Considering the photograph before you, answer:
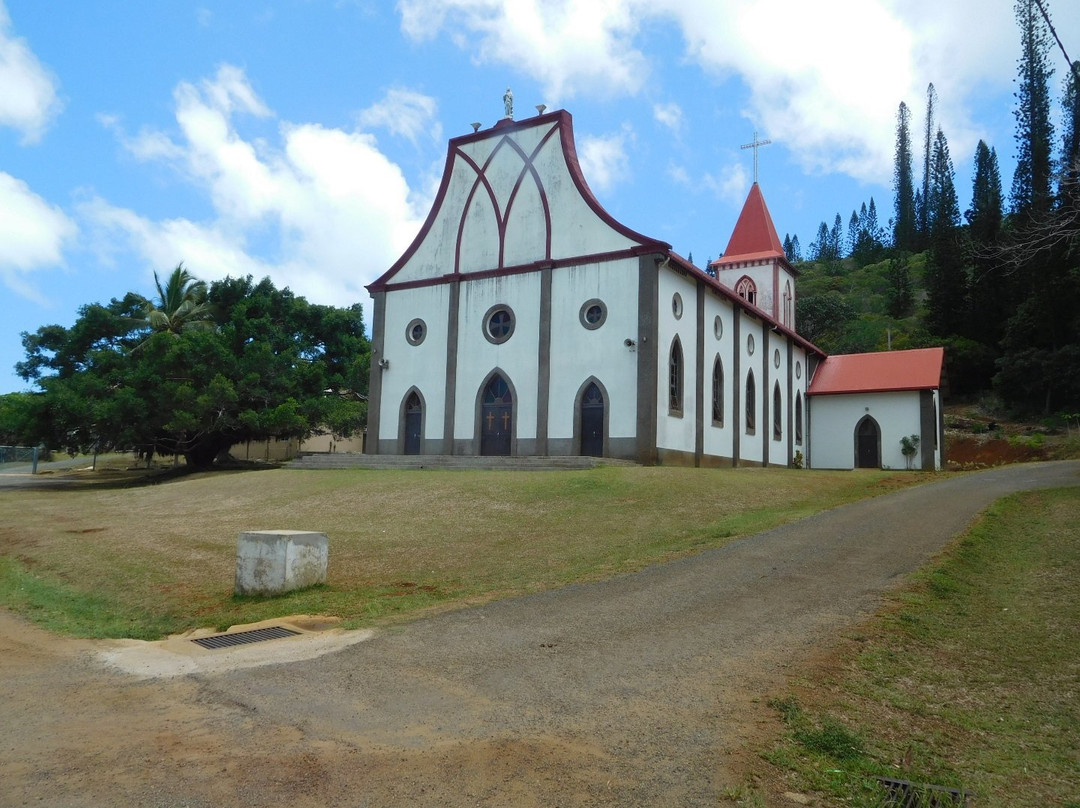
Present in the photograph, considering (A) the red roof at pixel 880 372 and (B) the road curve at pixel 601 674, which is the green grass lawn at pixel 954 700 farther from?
(A) the red roof at pixel 880 372

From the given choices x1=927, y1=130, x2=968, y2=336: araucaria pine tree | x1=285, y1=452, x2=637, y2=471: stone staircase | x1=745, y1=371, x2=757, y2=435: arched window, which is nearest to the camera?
x1=285, y1=452, x2=637, y2=471: stone staircase

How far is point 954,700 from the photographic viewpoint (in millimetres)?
5520

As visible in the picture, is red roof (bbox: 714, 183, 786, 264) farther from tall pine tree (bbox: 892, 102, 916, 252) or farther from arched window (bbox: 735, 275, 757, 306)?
tall pine tree (bbox: 892, 102, 916, 252)

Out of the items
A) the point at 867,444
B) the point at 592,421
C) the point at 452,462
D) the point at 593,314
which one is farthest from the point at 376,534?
the point at 867,444

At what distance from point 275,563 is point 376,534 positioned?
3766mm

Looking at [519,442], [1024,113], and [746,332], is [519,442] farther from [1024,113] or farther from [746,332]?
[1024,113]

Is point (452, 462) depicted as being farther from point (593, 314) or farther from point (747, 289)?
point (747, 289)

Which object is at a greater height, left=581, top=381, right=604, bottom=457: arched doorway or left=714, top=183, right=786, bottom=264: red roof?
left=714, top=183, right=786, bottom=264: red roof

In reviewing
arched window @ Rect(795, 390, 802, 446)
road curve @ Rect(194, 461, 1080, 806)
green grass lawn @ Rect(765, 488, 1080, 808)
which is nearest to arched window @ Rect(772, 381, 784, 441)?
arched window @ Rect(795, 390, 802, 446)

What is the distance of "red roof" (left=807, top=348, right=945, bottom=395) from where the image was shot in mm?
34562

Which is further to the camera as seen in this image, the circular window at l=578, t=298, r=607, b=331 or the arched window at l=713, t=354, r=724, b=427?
the arched window at l=713, t=354, r=724, b=427

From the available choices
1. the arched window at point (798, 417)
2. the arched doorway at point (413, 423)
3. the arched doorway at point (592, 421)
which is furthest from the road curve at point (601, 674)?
the arched window at point (798, 417)

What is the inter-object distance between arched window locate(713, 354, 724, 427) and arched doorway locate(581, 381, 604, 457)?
17.7ft

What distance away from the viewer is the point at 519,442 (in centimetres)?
2452
